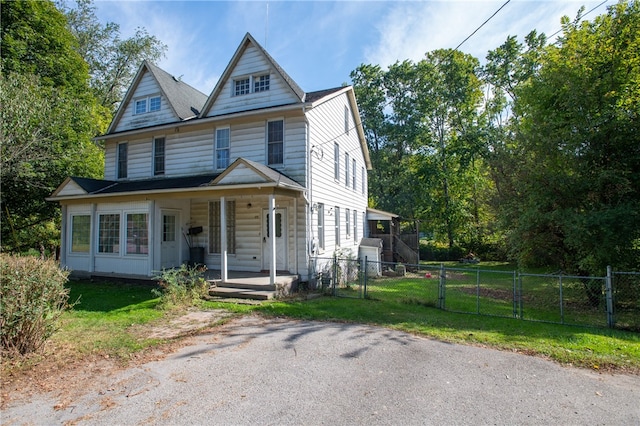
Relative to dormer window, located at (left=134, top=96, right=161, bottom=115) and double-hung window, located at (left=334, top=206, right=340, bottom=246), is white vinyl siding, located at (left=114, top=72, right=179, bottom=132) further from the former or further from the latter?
double-hung window, located at (left=334, top=206, right=340, bottom=246)

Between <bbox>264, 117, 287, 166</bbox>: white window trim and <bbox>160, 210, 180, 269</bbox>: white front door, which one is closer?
<bbox>264, 117, 287, 166</bbox>: white window trim

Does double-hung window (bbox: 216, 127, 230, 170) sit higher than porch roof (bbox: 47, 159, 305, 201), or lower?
higher

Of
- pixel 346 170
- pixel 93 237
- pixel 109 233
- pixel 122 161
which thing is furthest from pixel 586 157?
pixel 122 161

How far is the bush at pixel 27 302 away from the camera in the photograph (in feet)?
15.9

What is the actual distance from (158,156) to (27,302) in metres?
10.5

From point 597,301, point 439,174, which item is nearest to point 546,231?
point 597,301

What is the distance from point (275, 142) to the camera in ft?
39.8

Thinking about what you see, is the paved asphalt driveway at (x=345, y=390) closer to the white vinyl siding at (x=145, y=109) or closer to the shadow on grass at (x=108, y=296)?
the shadow on grass at (x=108, y=296)

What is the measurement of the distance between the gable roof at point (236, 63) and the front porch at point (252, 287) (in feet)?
20.9

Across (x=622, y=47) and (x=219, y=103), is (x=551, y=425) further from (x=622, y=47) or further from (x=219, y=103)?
(x=219, y=103)

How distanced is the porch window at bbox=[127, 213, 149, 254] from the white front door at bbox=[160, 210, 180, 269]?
0.53 meters

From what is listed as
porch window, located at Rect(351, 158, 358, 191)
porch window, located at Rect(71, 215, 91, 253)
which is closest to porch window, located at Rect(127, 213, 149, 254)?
porch window, located at Rect(71, 215, 91, 253)

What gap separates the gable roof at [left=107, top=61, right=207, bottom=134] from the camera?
1422 centimetres

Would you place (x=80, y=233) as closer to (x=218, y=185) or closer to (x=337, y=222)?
(x=218, y=185)
